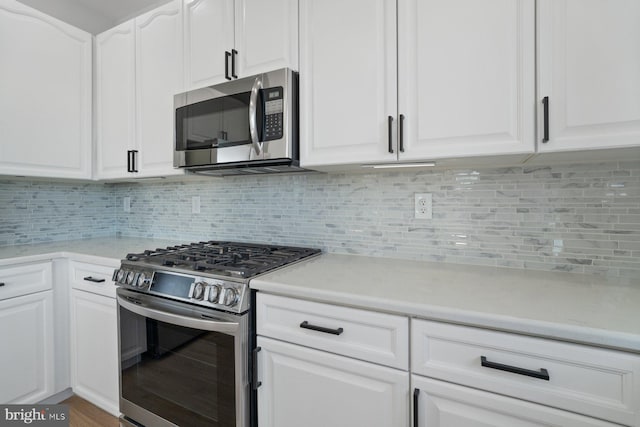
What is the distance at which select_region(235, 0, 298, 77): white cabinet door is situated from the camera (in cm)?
146

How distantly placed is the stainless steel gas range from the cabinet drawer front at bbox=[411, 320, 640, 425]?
663 millimetres

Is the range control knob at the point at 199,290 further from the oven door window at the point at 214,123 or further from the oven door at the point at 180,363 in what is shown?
the oven door window at the point at 214,123

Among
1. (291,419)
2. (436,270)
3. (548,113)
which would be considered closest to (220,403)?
(291,419)

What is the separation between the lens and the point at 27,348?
1.75m

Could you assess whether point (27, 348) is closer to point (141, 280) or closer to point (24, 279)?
point (24, 279)

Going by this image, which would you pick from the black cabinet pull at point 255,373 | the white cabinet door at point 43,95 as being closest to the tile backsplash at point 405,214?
the white cabinet door at point 43,95

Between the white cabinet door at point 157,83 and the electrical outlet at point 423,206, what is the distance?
4.46 feet

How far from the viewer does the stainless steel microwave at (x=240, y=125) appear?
144 centimetres

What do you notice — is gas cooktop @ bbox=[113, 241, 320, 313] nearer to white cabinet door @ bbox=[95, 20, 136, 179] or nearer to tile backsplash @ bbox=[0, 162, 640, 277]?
tile backsplash @ bbox=[0, 162, 640, 277]

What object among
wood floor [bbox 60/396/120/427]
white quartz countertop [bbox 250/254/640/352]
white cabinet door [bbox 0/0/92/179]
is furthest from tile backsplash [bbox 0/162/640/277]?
wood floor [bbox 60/396/120/427]

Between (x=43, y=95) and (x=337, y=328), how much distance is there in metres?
2.36

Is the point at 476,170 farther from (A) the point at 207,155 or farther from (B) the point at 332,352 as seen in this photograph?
(A) the point at 207,155

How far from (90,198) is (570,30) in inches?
124

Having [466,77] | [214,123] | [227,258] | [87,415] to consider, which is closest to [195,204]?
[214,123]
